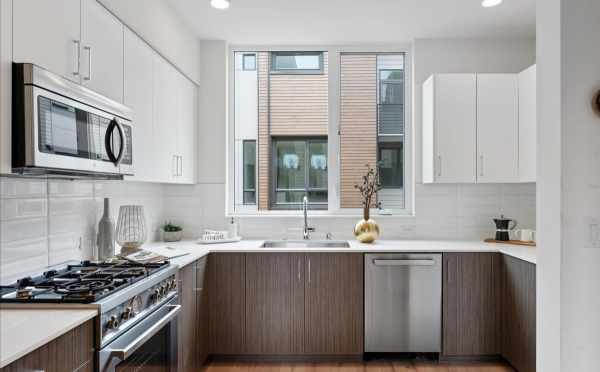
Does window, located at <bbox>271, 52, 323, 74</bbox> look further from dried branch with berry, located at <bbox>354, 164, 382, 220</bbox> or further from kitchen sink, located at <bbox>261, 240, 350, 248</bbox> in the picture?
kitchen sink, located at <bbox>261, 240, 350, 248</bbox>

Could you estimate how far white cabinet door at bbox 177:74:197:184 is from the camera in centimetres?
339

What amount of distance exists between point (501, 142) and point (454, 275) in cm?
114

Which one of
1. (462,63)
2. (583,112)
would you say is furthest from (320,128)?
(583,112)

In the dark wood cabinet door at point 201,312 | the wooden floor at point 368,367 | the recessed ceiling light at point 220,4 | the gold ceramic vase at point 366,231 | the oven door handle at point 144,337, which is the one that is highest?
the recessed ceiling light at point 220,4

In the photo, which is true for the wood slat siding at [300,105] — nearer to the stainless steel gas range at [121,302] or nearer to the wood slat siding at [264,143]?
the wood slat siding at [264,143]

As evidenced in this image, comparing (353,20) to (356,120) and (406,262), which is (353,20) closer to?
(356,120)

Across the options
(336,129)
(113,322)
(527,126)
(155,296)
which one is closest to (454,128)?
(527,126)

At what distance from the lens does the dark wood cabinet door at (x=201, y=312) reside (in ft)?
9.63

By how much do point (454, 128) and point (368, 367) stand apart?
1976 mm

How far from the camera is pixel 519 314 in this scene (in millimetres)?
2908

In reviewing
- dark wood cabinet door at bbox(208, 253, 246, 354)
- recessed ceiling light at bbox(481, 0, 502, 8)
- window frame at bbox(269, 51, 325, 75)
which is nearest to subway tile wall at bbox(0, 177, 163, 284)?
dark wood cabinet door at bbox(208, 253, 246, 354)

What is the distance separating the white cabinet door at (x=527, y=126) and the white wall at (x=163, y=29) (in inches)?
105

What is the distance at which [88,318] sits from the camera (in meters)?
1.47

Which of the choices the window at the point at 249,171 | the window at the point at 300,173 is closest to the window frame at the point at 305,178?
the window at the point at 300,173
